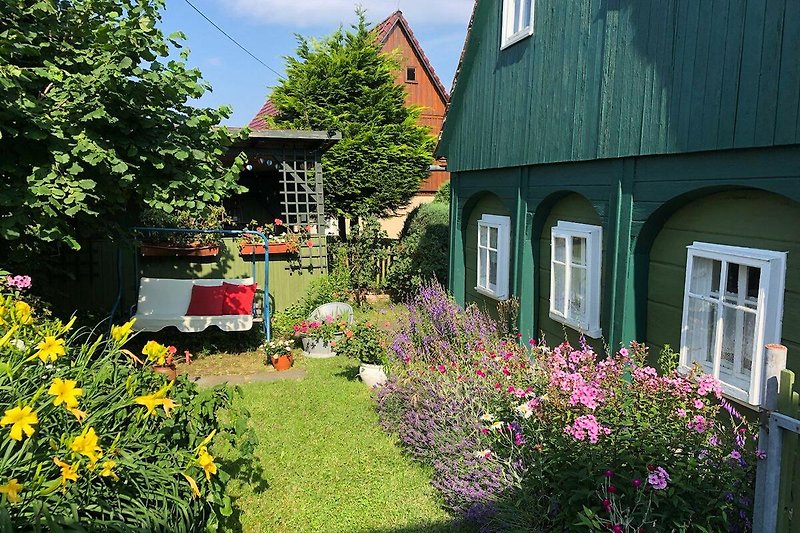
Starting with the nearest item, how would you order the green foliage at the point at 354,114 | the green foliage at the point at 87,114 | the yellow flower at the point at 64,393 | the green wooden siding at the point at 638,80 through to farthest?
the yellow flower at the point at 64,393 < the green wooden siding at the point at 638,80 < the green foliage at the point at 87,114 < the green foliage at the point at 354,114

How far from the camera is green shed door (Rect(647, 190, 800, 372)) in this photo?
3.45 metres

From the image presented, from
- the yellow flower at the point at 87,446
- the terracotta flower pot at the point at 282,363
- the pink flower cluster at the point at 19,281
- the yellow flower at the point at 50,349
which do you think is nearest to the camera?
the yellow flower at the point at 87,446

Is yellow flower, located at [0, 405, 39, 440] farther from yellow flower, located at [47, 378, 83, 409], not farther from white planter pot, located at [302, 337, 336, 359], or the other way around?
white planter pot, located at [302, 337, 336, 359]

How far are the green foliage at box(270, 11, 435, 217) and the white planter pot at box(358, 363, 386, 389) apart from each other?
6.20 meters

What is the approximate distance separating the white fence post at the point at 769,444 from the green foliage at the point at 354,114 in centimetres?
1041

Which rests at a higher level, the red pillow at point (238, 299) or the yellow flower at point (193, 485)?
the yellow flower at point (193, 485)

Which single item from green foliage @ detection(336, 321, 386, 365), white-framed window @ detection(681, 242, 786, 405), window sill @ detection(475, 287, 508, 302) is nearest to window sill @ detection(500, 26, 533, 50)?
window sill @ detection(475, 287, 508, 302)

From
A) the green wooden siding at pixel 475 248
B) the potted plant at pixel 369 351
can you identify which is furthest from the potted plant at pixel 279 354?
the green wooden siding at pixel 475 248

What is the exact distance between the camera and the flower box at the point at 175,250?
29.2 ft

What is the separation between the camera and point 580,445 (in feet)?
10.5

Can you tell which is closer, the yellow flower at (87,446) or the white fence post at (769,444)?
the yellow flower at (87,446)

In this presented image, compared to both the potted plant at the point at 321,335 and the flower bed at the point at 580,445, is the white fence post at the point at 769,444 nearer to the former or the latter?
the flower bed at the point at 580,445

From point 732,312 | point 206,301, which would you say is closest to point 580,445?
point 732,312

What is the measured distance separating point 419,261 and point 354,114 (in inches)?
149
